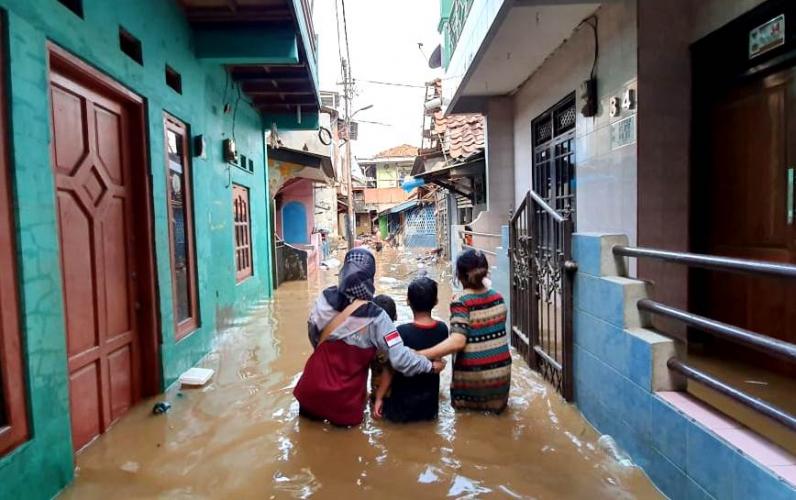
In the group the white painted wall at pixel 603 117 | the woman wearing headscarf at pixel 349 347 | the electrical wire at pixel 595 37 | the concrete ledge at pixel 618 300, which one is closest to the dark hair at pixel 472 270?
the woman wearing headscarf at pixel 349 347

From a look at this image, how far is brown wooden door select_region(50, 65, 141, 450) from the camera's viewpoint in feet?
10.2

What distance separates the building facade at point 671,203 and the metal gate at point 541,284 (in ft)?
0.12

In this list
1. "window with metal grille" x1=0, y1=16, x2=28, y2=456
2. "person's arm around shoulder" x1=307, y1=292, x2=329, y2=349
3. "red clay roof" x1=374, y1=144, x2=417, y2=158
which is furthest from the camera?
"red clay roof" x1=374, y1=144, x2=417, y2=158

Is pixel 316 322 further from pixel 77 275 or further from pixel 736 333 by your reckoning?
pixel 736 333

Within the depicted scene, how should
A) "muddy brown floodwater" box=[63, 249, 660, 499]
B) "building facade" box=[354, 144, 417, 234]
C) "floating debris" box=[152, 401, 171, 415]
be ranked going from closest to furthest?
1. "muddy brown floodwater" box=[63, 249, 660, 499]
2. "floating debris" box=[152, 401, 171, 415]
3. "building facade" box=[354, 144, 417, 234]

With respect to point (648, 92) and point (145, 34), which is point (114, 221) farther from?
point (648, 92)

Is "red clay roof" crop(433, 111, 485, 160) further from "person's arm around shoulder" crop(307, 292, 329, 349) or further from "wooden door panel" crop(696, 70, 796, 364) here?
"person's arm around shoulder" crop(307, 292, 329, 349)

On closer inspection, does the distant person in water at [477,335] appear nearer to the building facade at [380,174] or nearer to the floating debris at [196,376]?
the floating debris at [196,376]

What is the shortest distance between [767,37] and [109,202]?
493 centimetres

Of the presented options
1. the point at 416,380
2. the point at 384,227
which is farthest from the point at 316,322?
the point at 384,227

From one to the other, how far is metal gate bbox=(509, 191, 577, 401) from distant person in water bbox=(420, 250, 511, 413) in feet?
1.69

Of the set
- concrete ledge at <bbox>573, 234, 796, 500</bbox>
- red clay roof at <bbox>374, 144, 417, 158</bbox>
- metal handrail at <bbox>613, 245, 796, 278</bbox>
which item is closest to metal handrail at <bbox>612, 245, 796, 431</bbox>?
metal handrail at <bbox>613, 245, 796, 278</bbox>

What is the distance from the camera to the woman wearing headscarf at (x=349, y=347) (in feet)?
10.3

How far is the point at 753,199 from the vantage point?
152 inches
